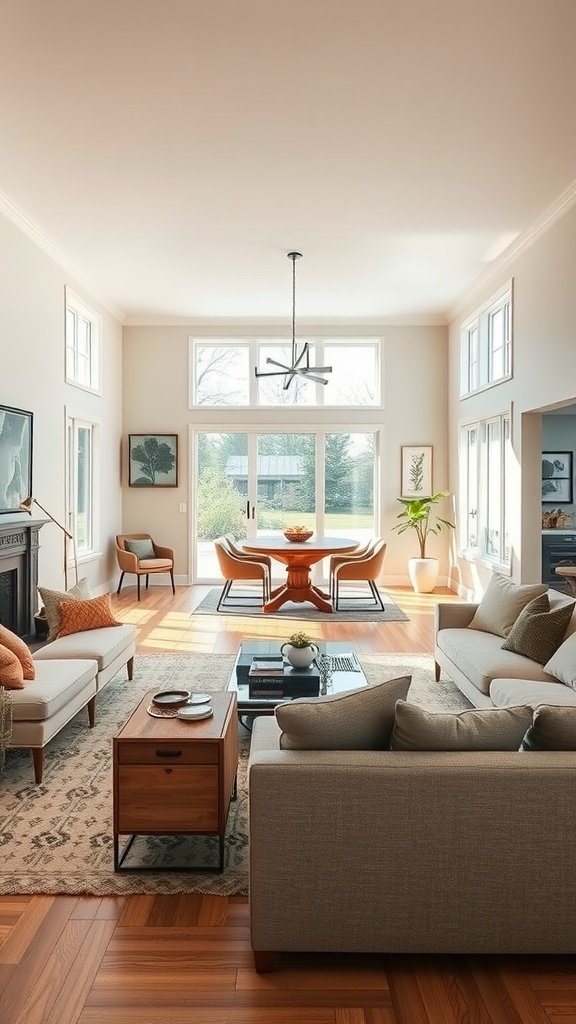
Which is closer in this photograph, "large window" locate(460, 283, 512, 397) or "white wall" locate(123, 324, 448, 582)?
"large window" locate(460, 283, 512, 397)

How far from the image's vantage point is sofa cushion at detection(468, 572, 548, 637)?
4262 millimetres

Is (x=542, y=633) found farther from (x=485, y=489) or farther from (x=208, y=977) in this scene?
(x=485, y=489)

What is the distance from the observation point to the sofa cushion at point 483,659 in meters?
3.61

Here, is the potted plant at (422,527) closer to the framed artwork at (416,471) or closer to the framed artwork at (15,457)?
the framed artwork at (416,471)

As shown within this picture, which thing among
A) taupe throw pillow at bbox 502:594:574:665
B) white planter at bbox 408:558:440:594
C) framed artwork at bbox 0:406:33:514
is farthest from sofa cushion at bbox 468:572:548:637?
white planter at bbox 408:558:440:594

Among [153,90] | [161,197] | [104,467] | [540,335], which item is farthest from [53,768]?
[104,467]

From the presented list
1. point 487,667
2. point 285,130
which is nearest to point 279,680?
point 487,667

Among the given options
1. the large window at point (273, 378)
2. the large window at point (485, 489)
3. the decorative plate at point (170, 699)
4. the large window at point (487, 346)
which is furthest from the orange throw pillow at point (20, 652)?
the large window at point (273, 378)

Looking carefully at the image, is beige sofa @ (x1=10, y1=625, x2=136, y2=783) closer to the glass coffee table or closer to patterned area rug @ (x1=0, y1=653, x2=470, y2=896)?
patterned area rug @ (x1=0, y1=653, x2=470, y2=896)

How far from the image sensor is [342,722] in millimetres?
2127

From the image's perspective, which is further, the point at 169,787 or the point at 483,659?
the point at 483,659

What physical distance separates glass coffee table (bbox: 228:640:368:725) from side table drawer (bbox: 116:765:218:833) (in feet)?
2.39

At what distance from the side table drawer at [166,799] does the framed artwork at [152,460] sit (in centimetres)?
713

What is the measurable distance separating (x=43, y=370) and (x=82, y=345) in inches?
63.5
